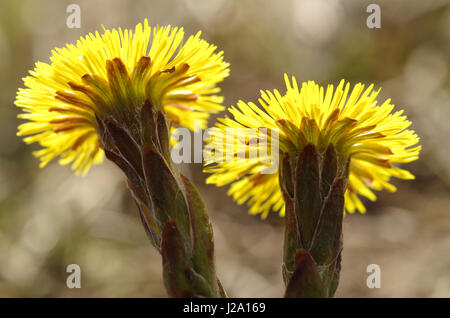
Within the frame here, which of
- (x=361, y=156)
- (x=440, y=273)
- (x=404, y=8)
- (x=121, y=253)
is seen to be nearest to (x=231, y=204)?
(x=121, y=253)

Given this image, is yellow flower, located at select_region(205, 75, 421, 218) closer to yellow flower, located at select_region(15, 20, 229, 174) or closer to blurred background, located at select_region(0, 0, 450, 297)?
yellow flower, located at select_region(15, 20, 229, 174)

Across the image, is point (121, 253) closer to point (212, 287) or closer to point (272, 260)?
point (272, 260)

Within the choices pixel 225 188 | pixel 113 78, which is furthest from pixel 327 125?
pixel 225 188

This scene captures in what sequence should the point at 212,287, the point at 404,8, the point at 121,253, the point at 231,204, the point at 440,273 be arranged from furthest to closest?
the point at 404,8, the point at 231,204, the point at 121,253, the point at 440,273, the point at 212,287

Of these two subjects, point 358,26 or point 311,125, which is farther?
point 358,26

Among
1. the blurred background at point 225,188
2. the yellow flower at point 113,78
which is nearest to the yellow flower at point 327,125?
the yellow flower at point 113,78
